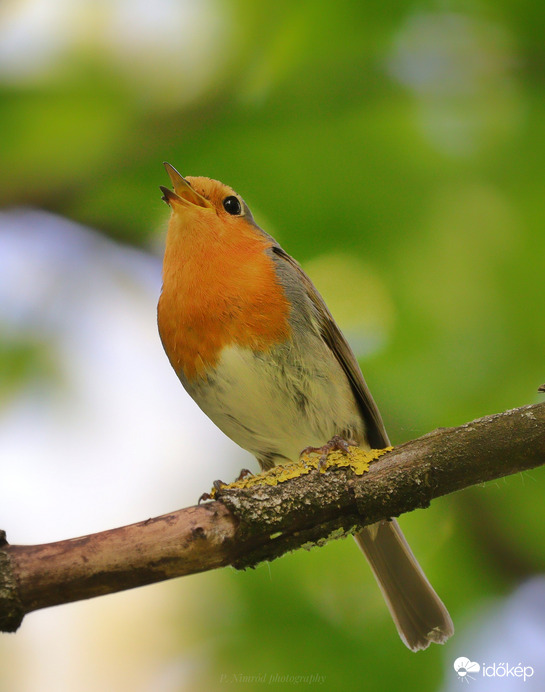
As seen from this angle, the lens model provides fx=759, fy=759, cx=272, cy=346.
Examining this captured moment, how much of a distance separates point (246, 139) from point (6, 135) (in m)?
1.25

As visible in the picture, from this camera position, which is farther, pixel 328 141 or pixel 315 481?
pixel 328 141

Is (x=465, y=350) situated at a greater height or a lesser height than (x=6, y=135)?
lesser

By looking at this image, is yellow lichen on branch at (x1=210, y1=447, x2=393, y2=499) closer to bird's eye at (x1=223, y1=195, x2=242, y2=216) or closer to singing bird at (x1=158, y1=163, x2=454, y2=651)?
singing bird at (x1=158, y1=163, x2=454, y2=651)

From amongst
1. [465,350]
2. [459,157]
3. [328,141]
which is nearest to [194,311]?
[328,141]

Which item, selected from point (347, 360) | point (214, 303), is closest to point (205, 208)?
point (214, 303)

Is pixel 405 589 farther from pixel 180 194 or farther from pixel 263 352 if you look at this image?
pixel 180 194

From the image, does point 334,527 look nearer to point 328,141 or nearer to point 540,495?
point 540,495

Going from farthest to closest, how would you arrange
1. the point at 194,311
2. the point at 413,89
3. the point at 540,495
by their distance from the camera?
the point at 413,89, the point at 540,495, the point at 194,311

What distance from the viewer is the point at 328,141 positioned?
162 inches

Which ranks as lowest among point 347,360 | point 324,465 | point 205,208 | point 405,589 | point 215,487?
point 405,589

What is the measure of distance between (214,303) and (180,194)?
72 centimetres

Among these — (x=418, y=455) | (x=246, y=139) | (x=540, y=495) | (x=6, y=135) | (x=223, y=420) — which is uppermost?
(x=6, y=135)

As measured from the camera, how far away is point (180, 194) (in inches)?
158

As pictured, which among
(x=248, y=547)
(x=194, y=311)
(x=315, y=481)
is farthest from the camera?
(x=194, y=311)
